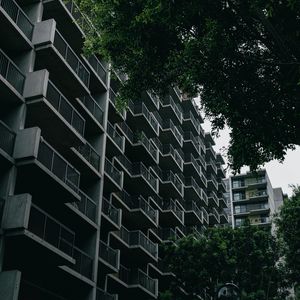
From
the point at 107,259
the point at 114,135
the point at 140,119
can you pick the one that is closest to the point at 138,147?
the point at 140,119

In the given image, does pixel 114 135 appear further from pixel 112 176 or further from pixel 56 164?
pixel 56 164

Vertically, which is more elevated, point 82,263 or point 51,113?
point 51,113

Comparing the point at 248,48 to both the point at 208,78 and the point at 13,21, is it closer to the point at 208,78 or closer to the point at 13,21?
the point at 208,78

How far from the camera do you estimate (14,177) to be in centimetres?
2052

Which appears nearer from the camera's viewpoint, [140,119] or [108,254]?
[108,254]

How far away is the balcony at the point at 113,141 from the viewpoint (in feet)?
104

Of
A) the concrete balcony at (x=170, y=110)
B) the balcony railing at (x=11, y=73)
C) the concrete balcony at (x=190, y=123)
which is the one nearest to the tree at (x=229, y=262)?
the balcony railing at (x=11, y=73)

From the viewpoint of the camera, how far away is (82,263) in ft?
81.0

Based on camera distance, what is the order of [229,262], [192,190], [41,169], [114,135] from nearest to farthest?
[41,169], [229,262], [114,135], [192,190]

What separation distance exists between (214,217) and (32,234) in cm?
3701

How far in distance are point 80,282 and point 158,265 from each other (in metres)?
15.9

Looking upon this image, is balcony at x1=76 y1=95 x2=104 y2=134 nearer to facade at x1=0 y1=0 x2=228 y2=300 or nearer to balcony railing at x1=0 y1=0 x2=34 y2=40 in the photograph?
facade at x1=0 y1=0 x2=228 y2=300

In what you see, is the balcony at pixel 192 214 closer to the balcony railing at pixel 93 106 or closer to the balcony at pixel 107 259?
the balcony at pixel 107 259

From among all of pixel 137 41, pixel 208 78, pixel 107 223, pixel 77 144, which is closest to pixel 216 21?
pixel 208 78
